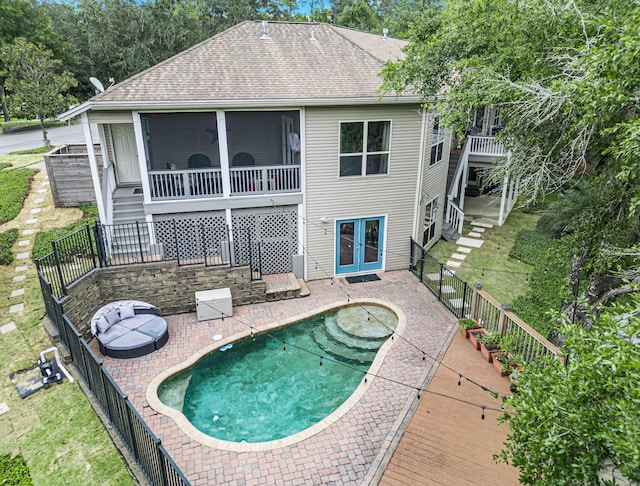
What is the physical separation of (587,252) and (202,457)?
921 cm

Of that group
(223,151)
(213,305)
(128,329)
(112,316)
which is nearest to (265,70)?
(223,151)

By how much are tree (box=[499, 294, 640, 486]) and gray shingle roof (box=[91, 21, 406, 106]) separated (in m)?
10.0

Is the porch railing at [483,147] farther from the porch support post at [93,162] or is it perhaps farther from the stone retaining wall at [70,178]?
the stone retaining wall at [70,178]

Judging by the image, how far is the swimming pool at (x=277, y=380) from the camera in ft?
26.9

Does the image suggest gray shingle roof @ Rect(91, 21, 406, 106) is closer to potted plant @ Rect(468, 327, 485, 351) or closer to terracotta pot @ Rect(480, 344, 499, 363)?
potted plant @ Rect(468, 327, 485, 351)

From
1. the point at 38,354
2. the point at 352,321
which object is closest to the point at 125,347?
the point at 38,354

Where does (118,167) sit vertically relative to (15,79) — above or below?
below

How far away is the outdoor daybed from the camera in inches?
389

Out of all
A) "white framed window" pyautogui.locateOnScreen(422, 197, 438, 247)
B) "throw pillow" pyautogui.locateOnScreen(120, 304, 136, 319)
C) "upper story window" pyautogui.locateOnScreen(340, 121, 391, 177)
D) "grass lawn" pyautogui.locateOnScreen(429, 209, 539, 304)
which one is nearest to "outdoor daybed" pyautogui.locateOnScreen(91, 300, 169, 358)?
"throw pillow" pyautogui.locateOnScreen(120, 304, 136, 319)

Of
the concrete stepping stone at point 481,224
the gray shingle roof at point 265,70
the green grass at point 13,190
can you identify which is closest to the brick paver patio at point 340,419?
the gray shingle roof at point 265,70

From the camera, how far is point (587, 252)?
9.62 m

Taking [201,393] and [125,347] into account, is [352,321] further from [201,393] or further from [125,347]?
[125,347]

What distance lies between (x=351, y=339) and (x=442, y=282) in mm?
3585

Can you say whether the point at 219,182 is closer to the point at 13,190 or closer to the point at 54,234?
the point at 54,234
